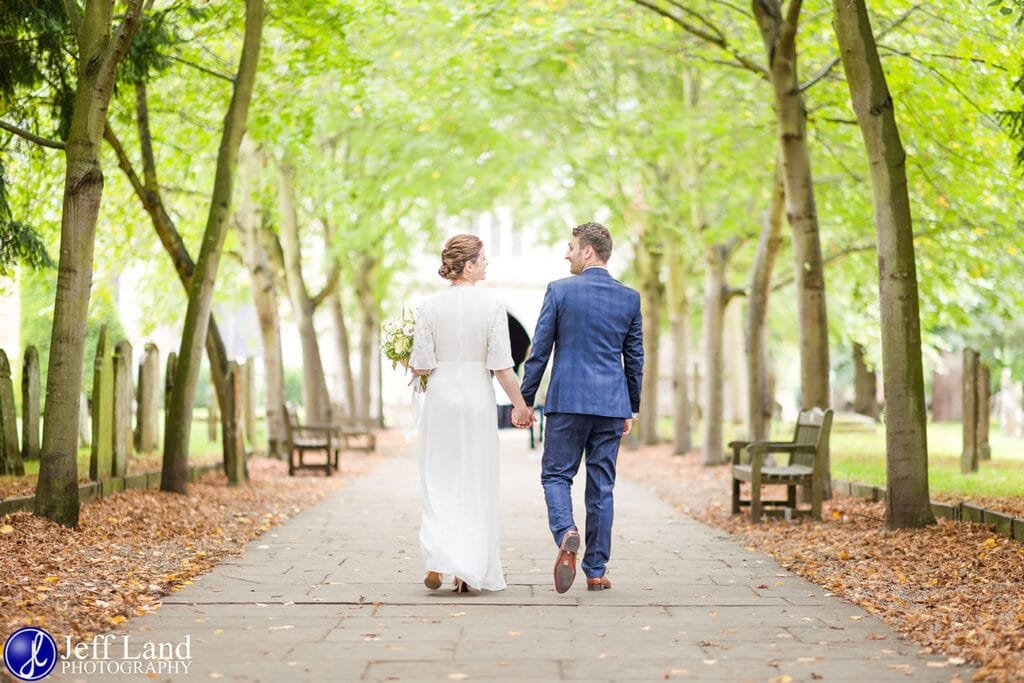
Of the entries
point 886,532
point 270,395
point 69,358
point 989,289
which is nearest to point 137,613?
point 69,358

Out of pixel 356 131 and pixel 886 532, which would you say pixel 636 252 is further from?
pixel 886 532

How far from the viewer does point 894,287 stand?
10.6 meters

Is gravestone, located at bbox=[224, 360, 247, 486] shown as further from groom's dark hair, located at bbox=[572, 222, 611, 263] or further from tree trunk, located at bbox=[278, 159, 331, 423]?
groom's dark hair, located at bbox=[572, 222, 611, 263]

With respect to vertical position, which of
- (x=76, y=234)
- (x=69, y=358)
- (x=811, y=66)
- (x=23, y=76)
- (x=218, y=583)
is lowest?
(x=218, y=583)

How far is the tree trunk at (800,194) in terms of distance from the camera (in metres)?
13.3

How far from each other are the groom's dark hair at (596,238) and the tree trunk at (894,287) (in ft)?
12.1

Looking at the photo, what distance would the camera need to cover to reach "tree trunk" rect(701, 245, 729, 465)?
2081 cm

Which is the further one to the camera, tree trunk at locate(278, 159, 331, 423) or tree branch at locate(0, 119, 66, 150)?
tree trunk at locate(278, 159, 331, 423)

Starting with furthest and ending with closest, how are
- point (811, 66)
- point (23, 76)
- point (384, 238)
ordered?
point (384, 238) → point (811, 66) → point (23, 76)

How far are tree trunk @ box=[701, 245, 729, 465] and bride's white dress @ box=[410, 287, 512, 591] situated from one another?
13292mm

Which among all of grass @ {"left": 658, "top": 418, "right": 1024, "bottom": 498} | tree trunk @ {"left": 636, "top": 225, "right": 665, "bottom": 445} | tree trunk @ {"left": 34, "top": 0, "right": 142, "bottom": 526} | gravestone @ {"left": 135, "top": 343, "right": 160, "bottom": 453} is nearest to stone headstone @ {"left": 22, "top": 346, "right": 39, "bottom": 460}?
gravestone @ {"left": 135, "top": 343, "right": 160, "bottom": 453}

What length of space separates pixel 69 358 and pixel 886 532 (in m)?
6.75

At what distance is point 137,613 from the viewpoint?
6.88 meters

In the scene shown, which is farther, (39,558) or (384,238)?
(384,238)
